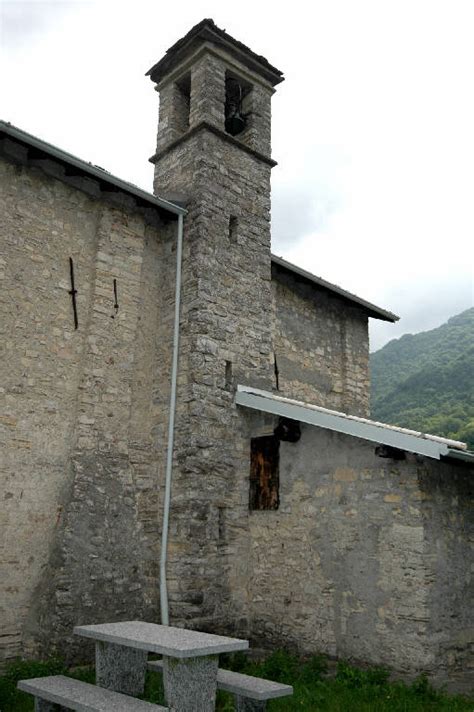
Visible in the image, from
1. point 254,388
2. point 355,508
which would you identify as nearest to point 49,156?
point 254,388

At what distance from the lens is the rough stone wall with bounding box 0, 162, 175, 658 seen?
6539 millimetres

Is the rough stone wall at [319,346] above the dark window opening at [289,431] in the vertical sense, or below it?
above

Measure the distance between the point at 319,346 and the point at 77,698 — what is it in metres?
7.60

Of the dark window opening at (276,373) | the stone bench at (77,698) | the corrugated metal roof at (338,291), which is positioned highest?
the corrugated metal roof at (338,291)

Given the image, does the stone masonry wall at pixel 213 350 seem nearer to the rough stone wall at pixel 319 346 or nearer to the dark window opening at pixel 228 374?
the dark window opening at pixel 228 374

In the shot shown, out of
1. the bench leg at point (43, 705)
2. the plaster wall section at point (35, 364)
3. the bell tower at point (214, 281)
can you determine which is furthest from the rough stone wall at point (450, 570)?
the plaster wall section at point (35, 364)

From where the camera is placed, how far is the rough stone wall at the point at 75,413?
257 inches

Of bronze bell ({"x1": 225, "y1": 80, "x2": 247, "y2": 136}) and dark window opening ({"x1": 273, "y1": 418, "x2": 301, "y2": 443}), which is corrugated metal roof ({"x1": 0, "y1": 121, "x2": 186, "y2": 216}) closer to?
bronze bell ({"x1": 225, "y1": 80, "x2": 247, "y2": 136})

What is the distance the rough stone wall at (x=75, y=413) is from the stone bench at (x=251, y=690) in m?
2.42

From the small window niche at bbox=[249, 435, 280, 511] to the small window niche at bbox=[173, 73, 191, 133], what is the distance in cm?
544

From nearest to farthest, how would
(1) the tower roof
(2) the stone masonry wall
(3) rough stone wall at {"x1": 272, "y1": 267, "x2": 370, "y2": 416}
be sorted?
(2) the stone masonry wall
(1) the tower roof
(3) rough stone wall at {"x1": 272, "y1": 267, "x2": 370, "y2": 416}

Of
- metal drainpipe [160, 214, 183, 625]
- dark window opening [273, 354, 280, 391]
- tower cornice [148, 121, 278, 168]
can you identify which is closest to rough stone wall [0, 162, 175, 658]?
metal drainpipe [160, 214, 183, 625]

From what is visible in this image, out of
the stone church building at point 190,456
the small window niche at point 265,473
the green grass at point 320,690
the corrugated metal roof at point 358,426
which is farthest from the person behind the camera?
the small window niche at point 265,473

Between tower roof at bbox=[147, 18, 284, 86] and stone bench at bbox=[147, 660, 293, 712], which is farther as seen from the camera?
tower roof at bbox=[147, 18, 284, 86]
